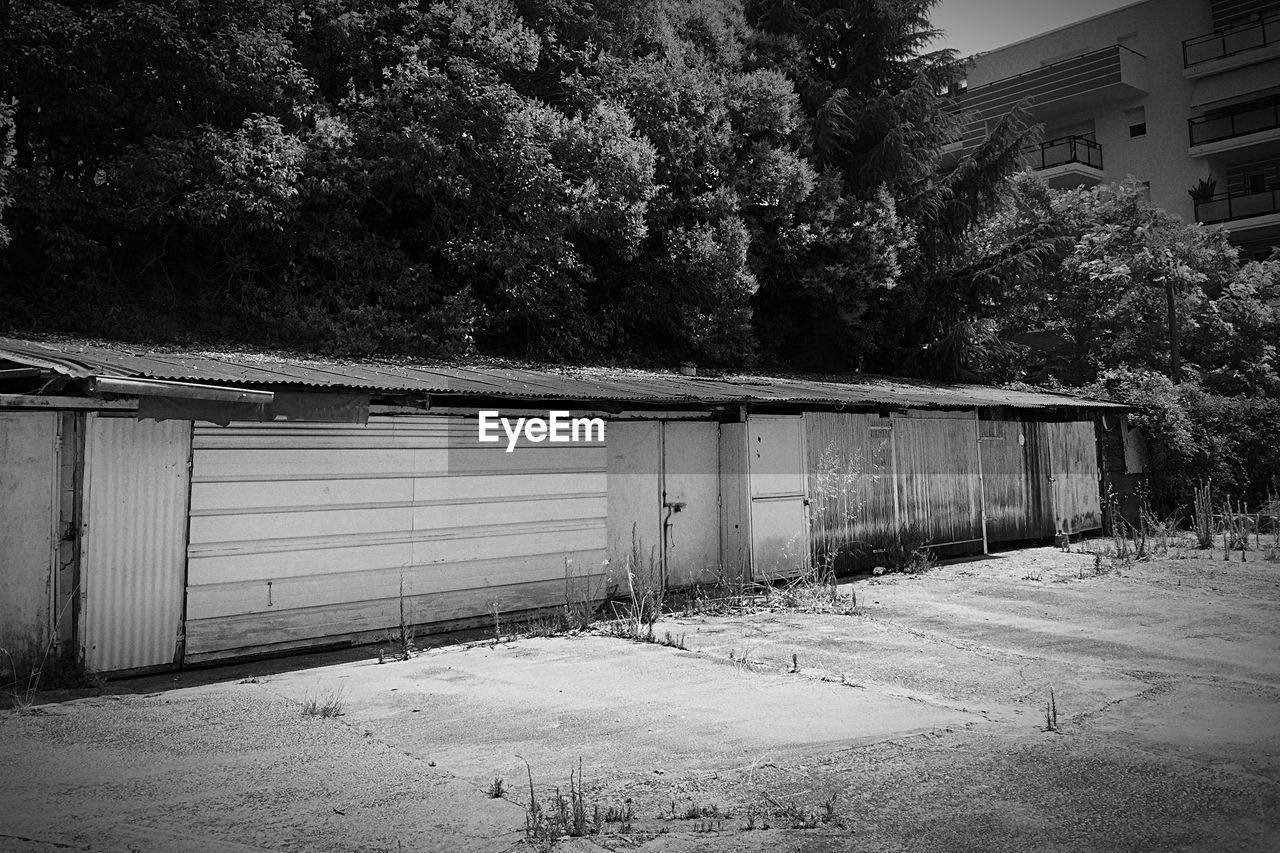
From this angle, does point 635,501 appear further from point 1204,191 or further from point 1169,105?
point 1169,105

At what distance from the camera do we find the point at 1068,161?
33.4 meters

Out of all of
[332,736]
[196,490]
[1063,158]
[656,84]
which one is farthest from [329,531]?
[1063,158]

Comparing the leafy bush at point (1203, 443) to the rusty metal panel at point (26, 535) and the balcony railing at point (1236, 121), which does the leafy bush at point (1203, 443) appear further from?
the rusty metal panel at point (26, 535)

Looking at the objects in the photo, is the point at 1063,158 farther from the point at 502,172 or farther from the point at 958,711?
the point at 958,711

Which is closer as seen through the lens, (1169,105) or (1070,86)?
(1169,105)

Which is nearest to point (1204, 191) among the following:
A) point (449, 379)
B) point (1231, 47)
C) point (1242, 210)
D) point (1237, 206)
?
point (1237, 206)

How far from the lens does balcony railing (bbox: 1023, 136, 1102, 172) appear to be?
1328 inches

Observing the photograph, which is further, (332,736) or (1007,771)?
(332,736)

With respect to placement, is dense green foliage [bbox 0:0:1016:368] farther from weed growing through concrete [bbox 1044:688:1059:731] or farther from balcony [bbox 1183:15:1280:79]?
balcony [bbox 1183:15:1280:79]

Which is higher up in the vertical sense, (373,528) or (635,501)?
(635,501)

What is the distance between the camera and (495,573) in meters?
9.52

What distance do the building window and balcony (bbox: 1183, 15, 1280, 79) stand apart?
2.13 metres

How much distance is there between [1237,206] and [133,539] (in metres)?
37.2

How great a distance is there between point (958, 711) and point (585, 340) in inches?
603
